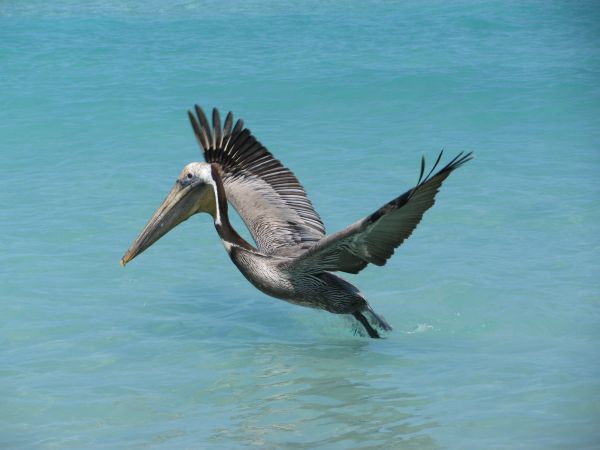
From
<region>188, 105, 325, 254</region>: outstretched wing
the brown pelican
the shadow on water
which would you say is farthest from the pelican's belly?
<region>188, 105, 325, 254</region>: outstretched wing

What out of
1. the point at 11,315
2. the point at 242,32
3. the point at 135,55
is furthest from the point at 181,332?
the point at 242,32

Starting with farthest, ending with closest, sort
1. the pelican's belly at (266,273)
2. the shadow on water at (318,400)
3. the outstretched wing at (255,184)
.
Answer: the outstretched wing at (255,184)
the pelican's belly at (266,273)
the shadow on water at (318,400)

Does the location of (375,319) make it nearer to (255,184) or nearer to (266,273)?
(266,273)

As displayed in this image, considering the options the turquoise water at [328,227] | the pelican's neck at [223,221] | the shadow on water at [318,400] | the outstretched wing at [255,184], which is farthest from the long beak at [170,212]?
the shadow on water at [318,400]

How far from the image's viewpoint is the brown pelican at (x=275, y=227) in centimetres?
580

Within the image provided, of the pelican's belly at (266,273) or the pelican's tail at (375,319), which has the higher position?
the pelican's belly at (266,273)

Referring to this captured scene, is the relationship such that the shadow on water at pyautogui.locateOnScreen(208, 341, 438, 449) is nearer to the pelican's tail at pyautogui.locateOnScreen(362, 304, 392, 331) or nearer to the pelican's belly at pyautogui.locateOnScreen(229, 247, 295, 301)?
the pelican's tail at pyautogui.locateOnScreen(362, 304, 392, 331)

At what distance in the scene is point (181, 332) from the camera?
6824 mm

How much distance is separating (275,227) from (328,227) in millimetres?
1754

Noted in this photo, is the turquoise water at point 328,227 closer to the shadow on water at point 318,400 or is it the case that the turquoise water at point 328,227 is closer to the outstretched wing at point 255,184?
the shadow on water at point 318,400

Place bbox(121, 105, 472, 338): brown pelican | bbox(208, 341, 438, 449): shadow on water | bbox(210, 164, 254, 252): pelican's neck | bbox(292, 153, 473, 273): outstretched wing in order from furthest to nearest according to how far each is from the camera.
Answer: bbox(210, 164, 254, 252): pelican's neck → bbox(121, 105, 472, 338): brown pelican → bbox(292, 153, 473, 273): outstretched wing → bbox(208, 341, 438, 449): shadow on water

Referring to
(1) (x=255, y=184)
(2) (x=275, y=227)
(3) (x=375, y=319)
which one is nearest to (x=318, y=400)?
(3) (x=375, y=319)

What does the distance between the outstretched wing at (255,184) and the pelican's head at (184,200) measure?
37 centimetres

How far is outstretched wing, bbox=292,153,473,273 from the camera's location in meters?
5.34
